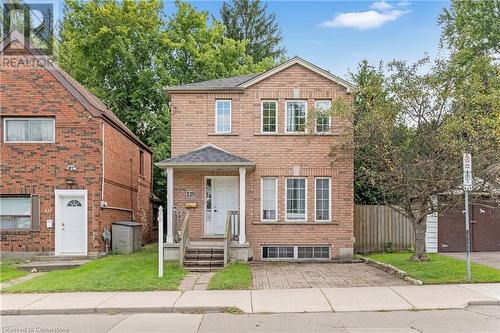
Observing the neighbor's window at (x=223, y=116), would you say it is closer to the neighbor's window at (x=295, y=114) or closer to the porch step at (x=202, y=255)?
the neighbor's window at (x=295, y=114)

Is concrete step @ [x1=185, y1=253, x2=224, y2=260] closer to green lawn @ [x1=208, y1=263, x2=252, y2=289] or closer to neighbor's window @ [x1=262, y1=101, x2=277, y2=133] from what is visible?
green lawn @ [x1=208, y1=263, x2=252, y2=289]

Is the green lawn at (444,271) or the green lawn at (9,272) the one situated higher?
the green lawn at (444,271)

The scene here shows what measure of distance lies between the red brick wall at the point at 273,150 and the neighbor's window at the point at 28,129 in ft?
15.4

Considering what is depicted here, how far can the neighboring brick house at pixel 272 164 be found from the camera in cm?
1744

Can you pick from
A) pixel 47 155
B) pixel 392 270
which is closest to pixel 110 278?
pixel 47 155

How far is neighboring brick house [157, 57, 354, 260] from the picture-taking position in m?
17.4

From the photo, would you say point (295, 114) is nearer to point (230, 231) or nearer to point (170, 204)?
point (230, 231)

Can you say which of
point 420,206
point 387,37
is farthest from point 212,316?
point 387,37

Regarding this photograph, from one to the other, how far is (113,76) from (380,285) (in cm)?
2431

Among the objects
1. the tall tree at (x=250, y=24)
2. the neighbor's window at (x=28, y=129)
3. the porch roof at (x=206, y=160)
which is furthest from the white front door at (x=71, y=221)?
the tall tree at (x=250, y=24)

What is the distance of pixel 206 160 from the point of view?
1652 cm

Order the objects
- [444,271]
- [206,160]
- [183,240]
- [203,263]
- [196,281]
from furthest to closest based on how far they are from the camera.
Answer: [206,160] → [183,240] → [203,263] → [196,281] → [444,271]

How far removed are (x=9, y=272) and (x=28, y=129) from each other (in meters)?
5.42

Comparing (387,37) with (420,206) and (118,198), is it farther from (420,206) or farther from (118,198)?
(118,198)
